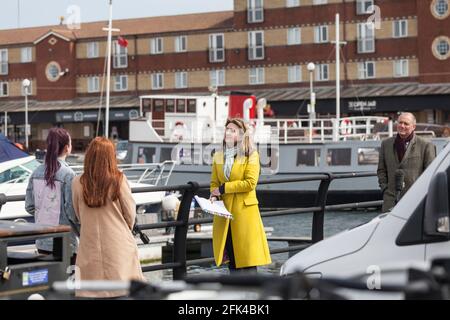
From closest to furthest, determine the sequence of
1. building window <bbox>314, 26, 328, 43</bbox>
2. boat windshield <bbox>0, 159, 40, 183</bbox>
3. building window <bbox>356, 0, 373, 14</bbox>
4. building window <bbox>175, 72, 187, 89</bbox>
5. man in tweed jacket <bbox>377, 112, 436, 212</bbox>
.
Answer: man in tweed jacket <bbox>377, 112, 436, 212</bbox> → boat windshield <bbox>0, 159, 40, 183</bbox> → building window <bbox>356, 0, 373, 14</bbox> → building window <bbox>314, 26, 328, 43</bbox> → building window <bbox>175, 72, 187, 89</bbox>

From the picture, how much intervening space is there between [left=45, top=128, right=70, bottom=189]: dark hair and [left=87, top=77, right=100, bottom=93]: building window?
7305 centimetres

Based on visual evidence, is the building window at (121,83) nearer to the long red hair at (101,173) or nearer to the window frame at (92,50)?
the window frame at (92,50)

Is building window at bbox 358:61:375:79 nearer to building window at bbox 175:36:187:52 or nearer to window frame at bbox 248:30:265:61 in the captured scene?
window frame at bbox 248:30:265:61

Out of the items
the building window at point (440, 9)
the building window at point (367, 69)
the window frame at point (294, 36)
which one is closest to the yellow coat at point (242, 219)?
the building window at point (440, 9)

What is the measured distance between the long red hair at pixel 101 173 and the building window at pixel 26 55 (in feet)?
258

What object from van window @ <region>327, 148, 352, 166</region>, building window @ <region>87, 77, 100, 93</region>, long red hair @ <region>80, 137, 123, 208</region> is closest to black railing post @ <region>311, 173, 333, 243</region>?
long red hair @ <region>80, 137, 123, 208</region>

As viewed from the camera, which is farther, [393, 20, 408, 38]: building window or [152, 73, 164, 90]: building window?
[152, 73, 164, 90]: building window

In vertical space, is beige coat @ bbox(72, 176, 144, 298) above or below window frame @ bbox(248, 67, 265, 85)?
below

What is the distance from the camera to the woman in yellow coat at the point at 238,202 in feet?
29.8

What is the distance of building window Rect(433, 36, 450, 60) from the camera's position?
64.4 meters

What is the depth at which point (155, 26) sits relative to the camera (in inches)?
3142

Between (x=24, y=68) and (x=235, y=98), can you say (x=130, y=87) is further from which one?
(x=235, y=98)

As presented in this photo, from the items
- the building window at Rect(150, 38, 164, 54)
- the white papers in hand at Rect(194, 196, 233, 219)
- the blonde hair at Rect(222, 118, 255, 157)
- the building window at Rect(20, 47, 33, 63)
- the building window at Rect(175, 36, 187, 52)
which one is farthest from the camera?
the building window at Rect(20, 47, 33, 63)
